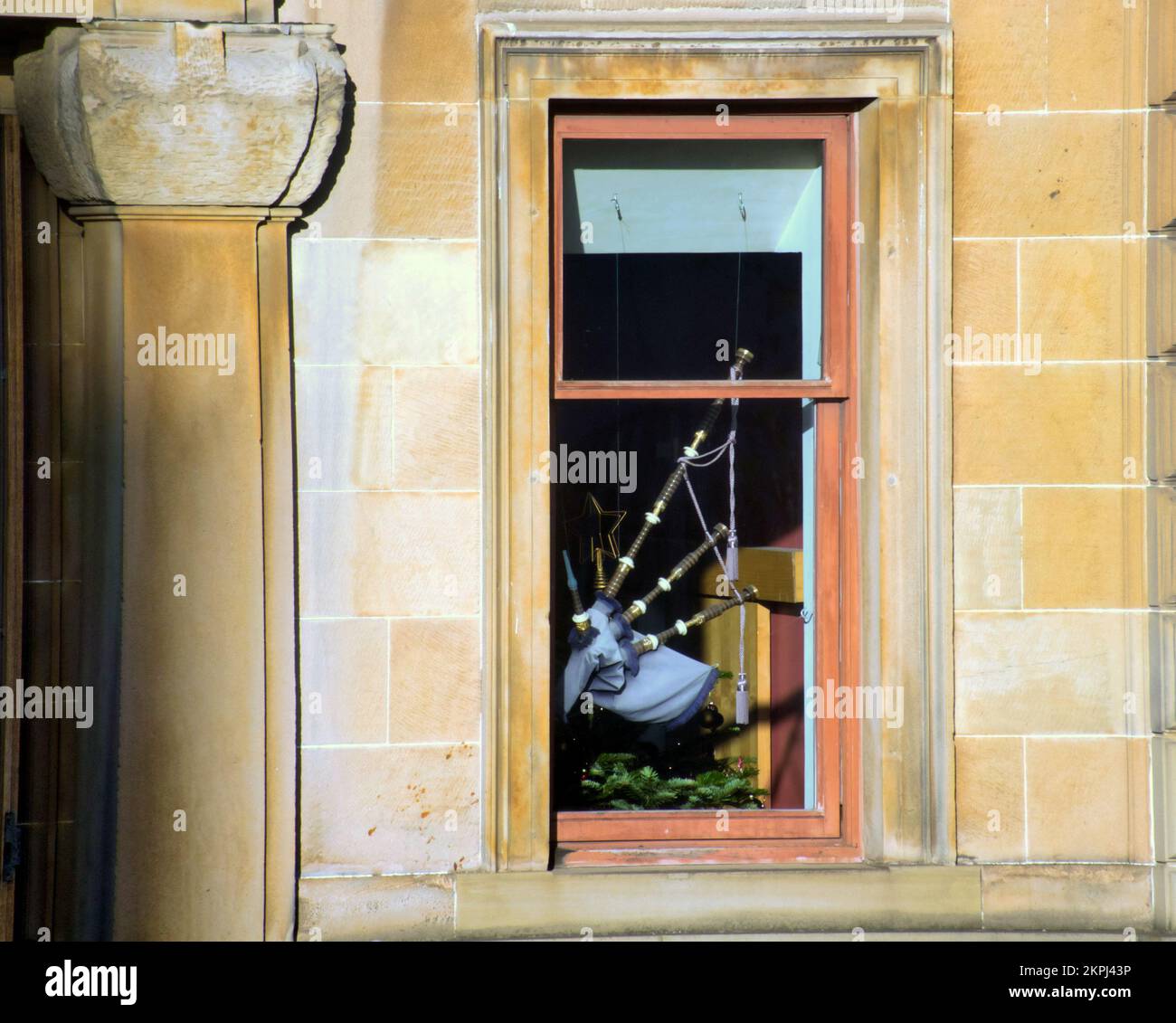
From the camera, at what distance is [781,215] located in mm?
4191

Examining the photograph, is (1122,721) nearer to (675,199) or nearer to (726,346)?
(726,346)

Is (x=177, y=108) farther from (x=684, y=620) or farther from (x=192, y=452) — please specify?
(x=684, y=620)

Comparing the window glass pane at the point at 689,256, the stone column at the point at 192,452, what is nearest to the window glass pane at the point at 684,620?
the window glass pane at the point at 689,256

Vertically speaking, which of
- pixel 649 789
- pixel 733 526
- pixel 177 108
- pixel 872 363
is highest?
pixel 177 108

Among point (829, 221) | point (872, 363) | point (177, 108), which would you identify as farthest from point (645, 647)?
point (177, 108)

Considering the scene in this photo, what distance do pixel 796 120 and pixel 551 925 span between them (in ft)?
10.1

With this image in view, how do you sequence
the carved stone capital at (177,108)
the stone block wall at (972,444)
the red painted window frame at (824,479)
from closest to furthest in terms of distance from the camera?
the carved stone capital at (177,108) < the stone block wall at (972,444) < the red painted window frame at (824,479)

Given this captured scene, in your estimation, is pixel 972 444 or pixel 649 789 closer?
pixel 972 444

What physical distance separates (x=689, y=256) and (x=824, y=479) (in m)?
1.02

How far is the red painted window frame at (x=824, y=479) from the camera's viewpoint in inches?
157

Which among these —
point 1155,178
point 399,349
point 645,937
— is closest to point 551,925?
point 645,937

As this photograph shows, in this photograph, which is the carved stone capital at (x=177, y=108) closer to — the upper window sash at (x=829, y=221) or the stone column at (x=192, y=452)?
the stone column at (x=192, y=452)

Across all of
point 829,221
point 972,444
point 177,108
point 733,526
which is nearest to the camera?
point 177,108

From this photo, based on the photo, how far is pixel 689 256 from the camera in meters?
4.20
